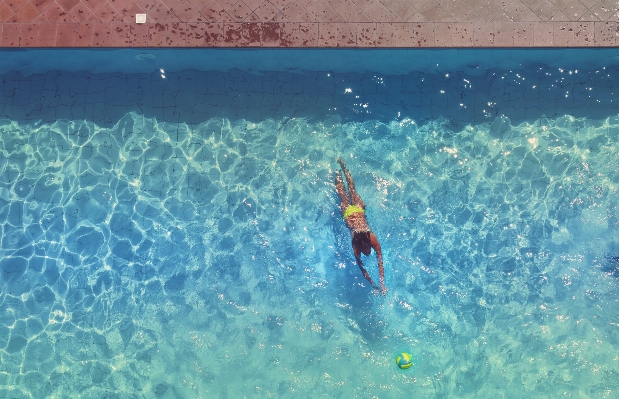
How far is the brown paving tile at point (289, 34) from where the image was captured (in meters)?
7.61

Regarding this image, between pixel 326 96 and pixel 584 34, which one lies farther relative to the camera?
pixel 326 96

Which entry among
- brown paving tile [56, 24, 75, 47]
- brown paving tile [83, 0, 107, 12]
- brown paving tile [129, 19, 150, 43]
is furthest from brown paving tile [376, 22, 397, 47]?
brown paving tile [56, 24, 75, 47]

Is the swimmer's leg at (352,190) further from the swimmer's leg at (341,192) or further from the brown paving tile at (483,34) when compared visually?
the brown paving tile at (483,34)

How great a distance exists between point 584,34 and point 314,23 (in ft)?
11.1

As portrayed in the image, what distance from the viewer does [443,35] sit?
754 centimetres

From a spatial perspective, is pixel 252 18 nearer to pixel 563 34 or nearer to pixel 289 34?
pixel 289 34

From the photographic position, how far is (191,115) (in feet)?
27.2

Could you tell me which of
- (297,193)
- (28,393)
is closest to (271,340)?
(297,193)

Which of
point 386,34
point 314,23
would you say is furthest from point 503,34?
point 314,23

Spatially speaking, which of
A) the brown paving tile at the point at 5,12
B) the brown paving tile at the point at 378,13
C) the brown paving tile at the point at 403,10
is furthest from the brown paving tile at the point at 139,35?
the brown paving tile at the point at 403,10

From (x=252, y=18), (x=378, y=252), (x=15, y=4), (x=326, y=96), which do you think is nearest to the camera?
(x=378, y=252)

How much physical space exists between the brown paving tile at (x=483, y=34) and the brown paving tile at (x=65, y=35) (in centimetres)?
512

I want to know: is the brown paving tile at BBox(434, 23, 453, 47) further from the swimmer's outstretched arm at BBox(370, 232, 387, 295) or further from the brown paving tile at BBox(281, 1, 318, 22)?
the swimmer's outstretched arm at BBox(370, 232, 387, 295)

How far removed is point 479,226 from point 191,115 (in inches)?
165
